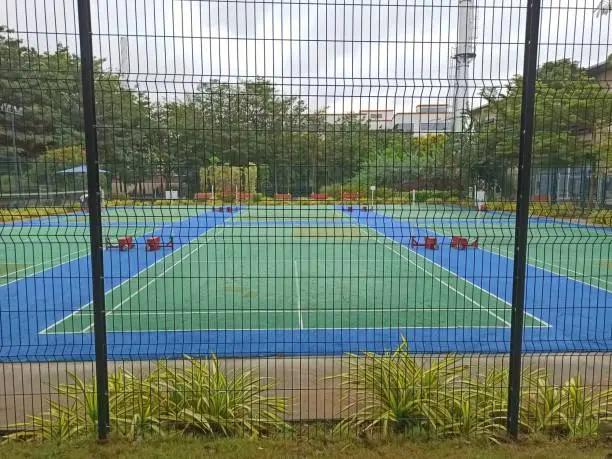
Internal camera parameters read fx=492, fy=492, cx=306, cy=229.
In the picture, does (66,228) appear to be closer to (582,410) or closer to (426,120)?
(426,120)

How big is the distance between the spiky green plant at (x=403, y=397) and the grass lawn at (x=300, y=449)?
8.4 inches

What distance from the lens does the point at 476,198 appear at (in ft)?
14.1

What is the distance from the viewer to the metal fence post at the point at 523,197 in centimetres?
339

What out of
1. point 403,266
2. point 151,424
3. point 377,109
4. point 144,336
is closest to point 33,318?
point 144,336

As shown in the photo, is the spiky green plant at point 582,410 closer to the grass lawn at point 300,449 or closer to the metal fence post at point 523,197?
the grass lawn at point 300,449

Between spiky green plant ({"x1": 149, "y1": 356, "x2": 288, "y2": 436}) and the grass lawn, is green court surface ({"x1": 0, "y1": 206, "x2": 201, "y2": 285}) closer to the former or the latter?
spiky green plant ({"x1": 149, "y1": 356, "x2": 288, "y2": 436})

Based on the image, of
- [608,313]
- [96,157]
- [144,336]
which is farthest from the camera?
[608,313]

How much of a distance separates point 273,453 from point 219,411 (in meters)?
0.63

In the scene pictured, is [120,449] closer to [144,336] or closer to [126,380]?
[126,380]

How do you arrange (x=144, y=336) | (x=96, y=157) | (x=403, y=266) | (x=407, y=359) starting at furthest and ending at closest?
(x=403, y=266) < (x=144, y=336) < (x=407, y=359) < (x=96, y=157)

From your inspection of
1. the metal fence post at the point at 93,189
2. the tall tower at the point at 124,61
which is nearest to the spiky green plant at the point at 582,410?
the metal fence post at the point at 93,189

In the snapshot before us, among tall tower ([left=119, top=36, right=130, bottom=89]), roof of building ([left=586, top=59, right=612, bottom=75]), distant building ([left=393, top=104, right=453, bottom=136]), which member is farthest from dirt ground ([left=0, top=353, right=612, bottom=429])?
roof of building ([left=586, top=59, right=612, bottom=75])

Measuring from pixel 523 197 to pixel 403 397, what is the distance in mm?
1809

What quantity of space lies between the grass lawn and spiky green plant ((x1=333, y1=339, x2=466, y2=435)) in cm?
21
